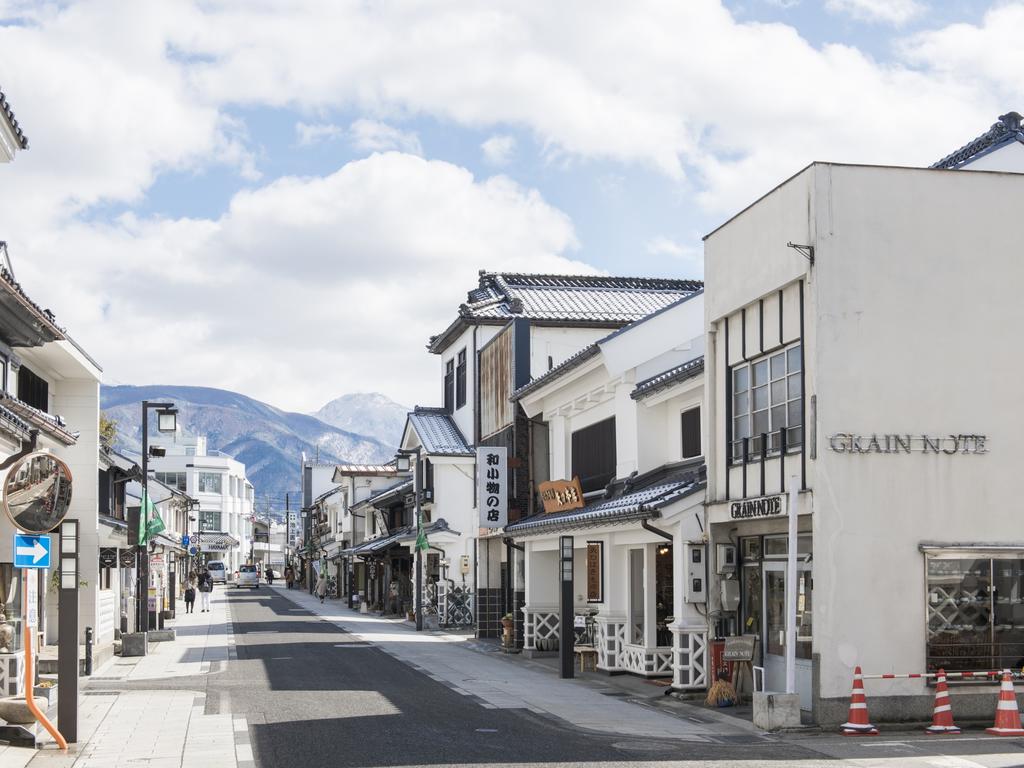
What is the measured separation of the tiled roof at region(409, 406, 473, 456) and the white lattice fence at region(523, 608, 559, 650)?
11765 mm

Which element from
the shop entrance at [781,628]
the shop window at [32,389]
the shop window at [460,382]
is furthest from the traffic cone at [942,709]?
the shop window at [460,382]

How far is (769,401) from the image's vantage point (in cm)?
1983

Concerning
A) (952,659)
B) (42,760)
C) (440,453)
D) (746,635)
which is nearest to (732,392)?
(746,635)

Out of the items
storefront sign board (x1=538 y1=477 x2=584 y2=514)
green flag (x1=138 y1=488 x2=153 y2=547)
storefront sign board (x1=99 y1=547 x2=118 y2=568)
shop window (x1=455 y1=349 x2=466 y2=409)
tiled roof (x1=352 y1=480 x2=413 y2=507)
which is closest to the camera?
storefront sign board (x1=538 y1=477 x2=584 y2=514)

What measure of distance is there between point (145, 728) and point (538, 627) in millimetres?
15322

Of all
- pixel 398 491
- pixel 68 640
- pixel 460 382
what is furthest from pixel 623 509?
pixel 398 491

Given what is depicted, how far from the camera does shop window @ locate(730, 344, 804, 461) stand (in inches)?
743

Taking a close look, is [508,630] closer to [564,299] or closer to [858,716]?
[564,299]

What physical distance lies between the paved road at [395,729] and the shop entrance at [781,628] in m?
2.66

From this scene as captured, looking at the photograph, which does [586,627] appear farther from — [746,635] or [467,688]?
[746,635]

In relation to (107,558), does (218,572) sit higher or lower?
lower

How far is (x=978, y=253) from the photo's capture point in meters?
18.3

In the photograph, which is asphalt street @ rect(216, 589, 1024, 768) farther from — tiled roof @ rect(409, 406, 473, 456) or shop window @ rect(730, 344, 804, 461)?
tiled roof @ rect(409, 406, 473, 456)

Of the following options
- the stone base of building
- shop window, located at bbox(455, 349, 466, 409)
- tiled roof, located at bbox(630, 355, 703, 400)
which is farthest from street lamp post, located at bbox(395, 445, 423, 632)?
the stone base of building
